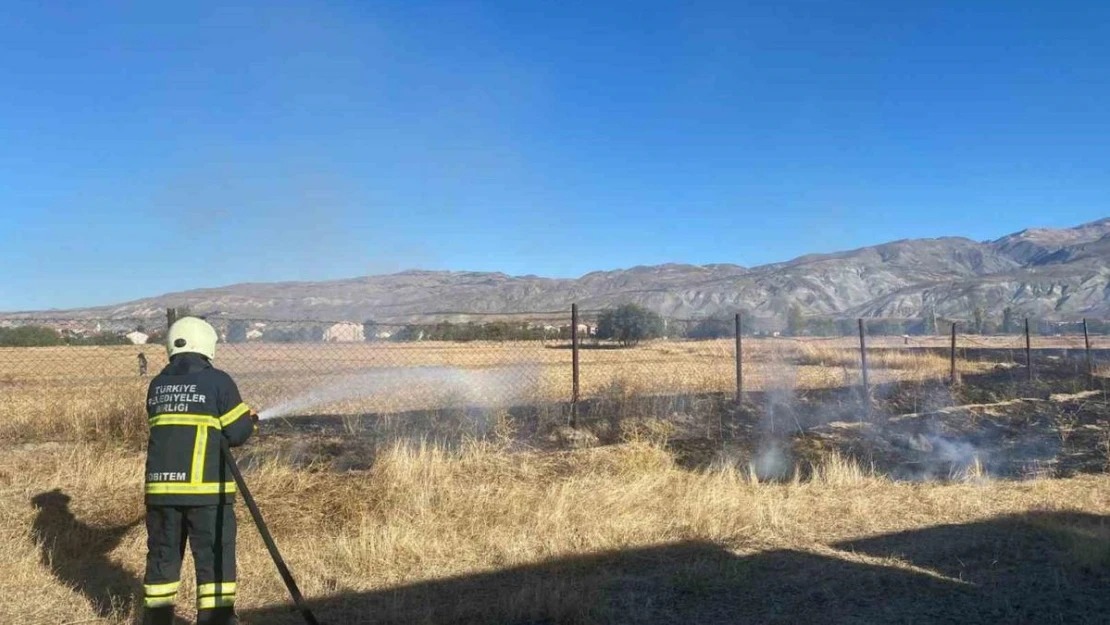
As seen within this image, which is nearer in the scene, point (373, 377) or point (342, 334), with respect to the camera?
point (342, 334)

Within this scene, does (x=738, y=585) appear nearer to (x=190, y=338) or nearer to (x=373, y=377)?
(x=190, y=338)

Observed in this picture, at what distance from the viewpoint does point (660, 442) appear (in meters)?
9.77

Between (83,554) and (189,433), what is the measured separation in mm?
2664

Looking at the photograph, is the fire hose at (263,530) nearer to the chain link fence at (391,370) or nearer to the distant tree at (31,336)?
the chain link fence at (391,370)

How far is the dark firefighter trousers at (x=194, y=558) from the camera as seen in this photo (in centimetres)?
416

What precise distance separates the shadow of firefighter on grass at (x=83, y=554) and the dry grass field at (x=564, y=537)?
0.02m

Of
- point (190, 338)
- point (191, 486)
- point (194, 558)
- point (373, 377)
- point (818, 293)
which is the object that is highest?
point (818, 293)

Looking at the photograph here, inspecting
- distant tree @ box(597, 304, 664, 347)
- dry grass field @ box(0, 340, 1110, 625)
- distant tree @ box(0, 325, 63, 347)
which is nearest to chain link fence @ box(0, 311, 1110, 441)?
distant tree @ box(0, 325, 63, 347)

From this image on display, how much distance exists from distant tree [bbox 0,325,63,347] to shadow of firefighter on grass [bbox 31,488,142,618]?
7.00m

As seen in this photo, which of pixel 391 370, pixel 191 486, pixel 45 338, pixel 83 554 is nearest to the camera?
→ pixel 191 486

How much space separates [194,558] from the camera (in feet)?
13.9

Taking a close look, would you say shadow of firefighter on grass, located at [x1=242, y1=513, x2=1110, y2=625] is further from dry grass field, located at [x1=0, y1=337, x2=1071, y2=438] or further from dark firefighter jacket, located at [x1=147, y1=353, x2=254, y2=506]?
dry grass field, located at [x1=0, y1=337, x2=1071, y2=438]

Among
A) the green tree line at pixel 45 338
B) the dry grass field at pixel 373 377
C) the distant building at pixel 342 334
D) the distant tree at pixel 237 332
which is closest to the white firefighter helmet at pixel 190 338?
the dry grass field at pixel 373 377

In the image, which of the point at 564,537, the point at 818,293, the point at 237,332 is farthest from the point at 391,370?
the point at 818,293
